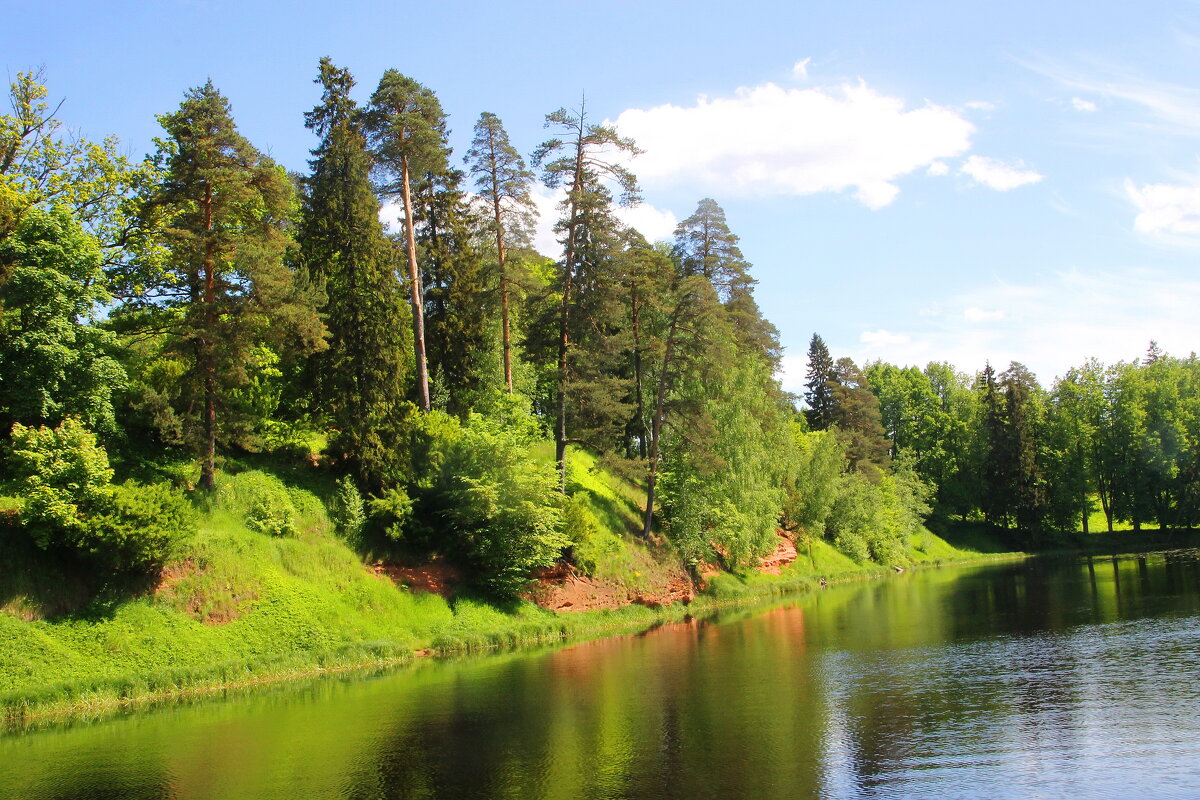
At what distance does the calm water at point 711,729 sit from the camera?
14523mm

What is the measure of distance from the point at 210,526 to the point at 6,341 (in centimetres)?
897

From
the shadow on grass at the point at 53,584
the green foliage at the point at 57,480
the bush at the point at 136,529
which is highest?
the green foliage at the point at 57,480

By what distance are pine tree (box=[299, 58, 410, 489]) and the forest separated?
103mm

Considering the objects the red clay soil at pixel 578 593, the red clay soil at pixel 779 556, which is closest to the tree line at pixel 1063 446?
the red clay soil at pixel 779 556

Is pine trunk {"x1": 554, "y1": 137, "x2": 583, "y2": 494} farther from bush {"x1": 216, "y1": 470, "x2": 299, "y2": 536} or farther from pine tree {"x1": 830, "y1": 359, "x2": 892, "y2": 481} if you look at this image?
pine tree {"x1": 830, "y1": 359, "x2": 892, "y2": 481}

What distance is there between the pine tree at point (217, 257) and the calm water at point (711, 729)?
12.5 m

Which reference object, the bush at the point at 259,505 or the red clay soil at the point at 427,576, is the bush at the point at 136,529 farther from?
the red clay soil at the point at 427,576

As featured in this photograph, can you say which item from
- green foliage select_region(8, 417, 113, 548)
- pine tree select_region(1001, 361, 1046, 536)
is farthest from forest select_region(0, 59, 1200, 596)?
pine tree select_region(1001, 361, 1046, 536)

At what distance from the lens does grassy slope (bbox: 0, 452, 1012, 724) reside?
23188 millimetres

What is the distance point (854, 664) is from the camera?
25844mm

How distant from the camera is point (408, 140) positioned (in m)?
38.2

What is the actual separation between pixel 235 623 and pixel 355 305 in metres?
14.5

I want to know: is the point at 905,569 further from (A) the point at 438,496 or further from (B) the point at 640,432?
(A) the point at 438,496

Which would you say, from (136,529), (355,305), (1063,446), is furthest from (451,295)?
(1063,446)
